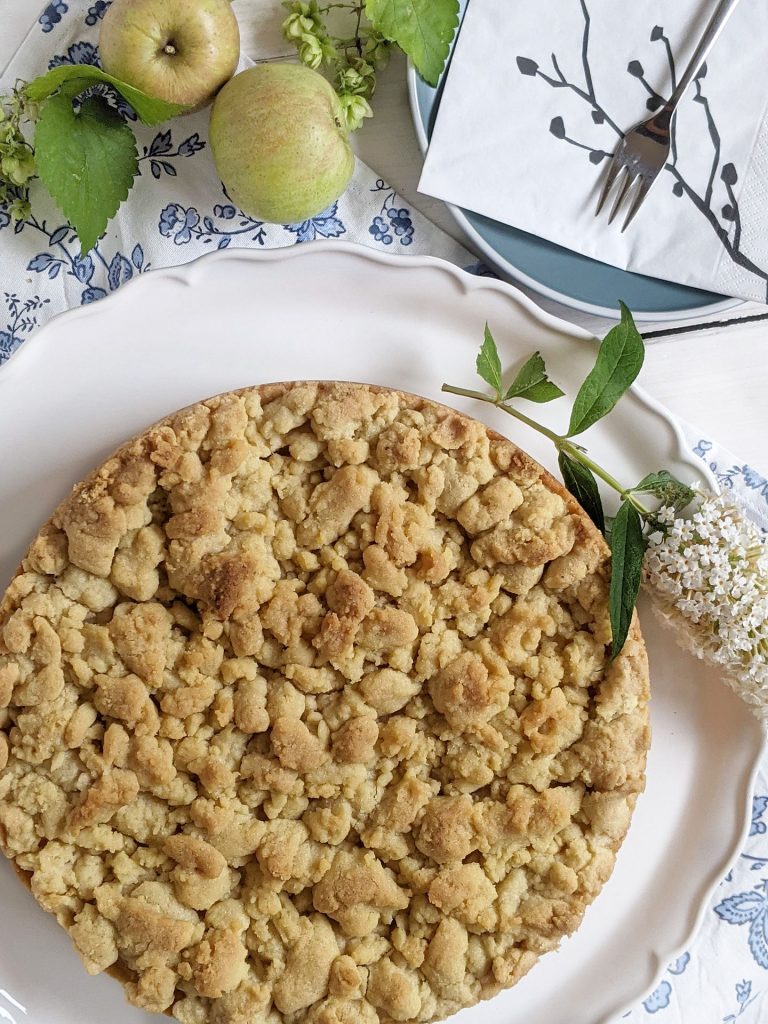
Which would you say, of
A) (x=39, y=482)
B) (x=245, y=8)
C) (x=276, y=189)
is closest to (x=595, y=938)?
(x=39, y=482)

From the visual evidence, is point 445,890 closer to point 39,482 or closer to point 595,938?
point 595,938

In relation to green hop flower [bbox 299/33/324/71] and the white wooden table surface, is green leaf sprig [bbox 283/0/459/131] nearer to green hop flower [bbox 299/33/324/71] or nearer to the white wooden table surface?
green hop flower [bbox 299/33/324/71]

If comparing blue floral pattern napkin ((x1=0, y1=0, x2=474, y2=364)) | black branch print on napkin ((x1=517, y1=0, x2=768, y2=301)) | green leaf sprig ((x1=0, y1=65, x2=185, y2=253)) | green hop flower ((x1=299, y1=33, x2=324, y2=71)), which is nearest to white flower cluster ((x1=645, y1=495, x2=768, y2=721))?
black branch print on napkin ((x1=517, y1=0, x2=768, y2=301))

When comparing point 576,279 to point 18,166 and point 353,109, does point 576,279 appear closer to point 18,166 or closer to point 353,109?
point 353,109

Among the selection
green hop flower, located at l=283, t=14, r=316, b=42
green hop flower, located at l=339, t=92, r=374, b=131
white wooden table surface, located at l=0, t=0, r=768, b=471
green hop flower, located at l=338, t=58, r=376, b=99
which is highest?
green hop flower, located at l=283, t=14, r=316, b=42

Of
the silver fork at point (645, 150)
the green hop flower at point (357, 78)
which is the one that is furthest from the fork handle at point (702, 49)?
the green hop flower at point (357, 78)

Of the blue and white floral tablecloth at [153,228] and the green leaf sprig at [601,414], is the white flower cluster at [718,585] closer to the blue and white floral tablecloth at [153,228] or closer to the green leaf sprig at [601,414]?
the green leaf sprig at [601,414]
